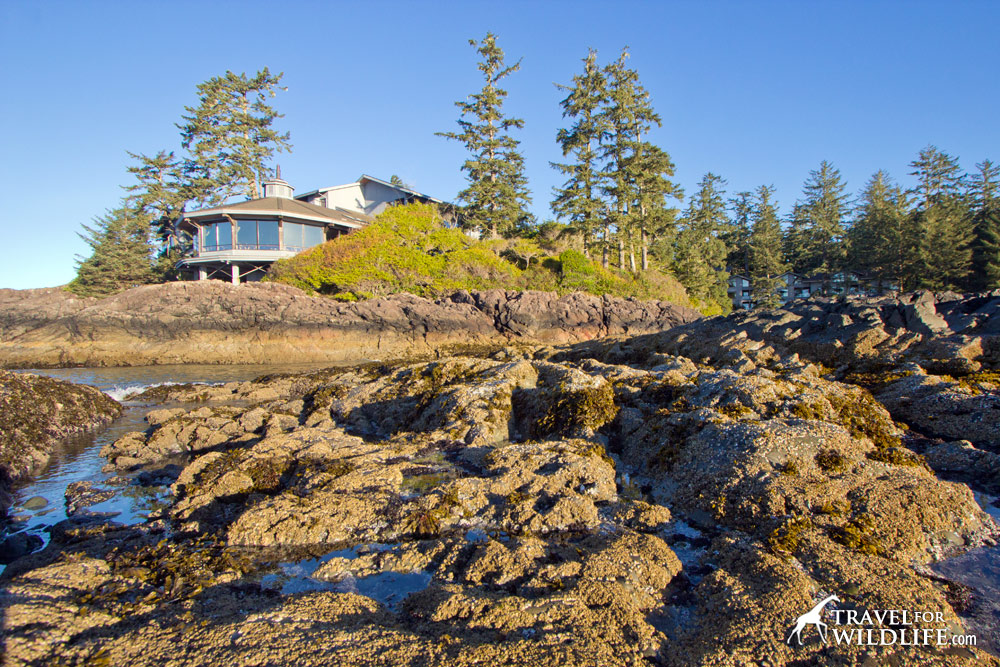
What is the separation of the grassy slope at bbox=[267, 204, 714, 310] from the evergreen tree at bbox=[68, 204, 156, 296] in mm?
13989

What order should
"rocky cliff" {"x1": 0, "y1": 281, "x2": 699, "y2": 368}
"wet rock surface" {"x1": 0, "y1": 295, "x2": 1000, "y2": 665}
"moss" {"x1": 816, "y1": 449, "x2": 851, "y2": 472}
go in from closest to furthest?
1. "wet rock surface" {"x1": 0, "y1": 295, "x2": 1000, "y2": 665}
2. "moss" {"x1": 816, "y1": 449, "x2": 851, "y2": 472}
3. "rocky cliff" {"x1": 0, "y1": 281, "x2": 699, "y2": 368}

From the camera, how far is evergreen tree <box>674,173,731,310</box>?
127 feet

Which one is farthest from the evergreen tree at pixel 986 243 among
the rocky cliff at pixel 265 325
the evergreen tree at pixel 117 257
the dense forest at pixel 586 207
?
the evergreen tree at pixel 117 257

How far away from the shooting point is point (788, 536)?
3707 millimetres

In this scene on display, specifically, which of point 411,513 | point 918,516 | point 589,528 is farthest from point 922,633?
point 411,513

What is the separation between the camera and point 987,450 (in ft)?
17.7

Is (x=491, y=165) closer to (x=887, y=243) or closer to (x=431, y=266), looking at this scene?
(x=431, y=266)

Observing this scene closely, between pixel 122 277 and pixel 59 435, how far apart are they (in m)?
32.2

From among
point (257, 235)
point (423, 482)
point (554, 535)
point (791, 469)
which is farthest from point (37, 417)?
point (257, 235)

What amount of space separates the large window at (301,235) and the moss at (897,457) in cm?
3239

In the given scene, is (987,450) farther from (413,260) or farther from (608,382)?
(413,260)

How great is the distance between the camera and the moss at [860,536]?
359cm

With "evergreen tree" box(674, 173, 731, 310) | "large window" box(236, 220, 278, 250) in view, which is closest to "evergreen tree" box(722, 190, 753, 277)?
"evergreen tree" box(674, 173, 731, 310)

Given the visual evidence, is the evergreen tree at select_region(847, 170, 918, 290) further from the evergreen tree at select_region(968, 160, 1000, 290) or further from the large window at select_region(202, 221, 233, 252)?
the large window at select_region(202, 221, 233, 252)
